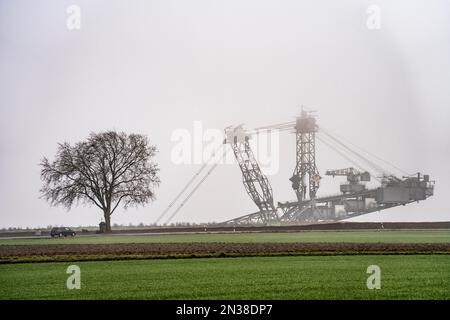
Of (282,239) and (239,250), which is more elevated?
(239,250)

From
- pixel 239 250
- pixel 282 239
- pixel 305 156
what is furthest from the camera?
pixel 305 156

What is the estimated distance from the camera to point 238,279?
82.3ft

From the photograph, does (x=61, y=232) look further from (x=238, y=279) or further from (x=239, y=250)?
(x=238, y=279)

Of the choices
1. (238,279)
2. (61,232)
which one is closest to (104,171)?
(61,232)

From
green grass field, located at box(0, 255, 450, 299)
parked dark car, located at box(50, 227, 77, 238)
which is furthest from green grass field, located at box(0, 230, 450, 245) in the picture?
green grass field, located at box(0, 255, 450, 299)

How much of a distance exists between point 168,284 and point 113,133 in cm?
5970

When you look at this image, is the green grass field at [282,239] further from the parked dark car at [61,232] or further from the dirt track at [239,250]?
the parked dark car at [61,232]

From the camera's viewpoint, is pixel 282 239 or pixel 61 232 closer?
pixel 282 239

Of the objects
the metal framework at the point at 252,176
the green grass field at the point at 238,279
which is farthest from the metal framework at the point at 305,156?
the green grass field at the point at 238,279

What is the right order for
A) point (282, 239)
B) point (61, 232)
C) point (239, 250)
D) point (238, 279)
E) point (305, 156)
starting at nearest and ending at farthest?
point (238, 279)
point (239, 250)
point (282, 239)
point (61, 232)
point (305, 156)

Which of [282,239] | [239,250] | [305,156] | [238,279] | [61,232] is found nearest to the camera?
A: [238,279]

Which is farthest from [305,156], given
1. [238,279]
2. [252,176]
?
[238,279]
